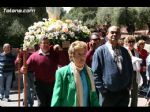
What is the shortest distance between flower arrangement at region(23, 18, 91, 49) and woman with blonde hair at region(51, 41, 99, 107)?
3.03m

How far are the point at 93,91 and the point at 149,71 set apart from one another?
4863 mm

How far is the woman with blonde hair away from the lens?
5.77 metres

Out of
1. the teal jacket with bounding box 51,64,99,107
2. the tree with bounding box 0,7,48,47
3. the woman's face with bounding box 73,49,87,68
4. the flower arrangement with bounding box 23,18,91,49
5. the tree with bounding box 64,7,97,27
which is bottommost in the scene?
the teal jacket with bounding box 51,64,99,107

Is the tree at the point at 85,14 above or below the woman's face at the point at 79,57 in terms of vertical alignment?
above

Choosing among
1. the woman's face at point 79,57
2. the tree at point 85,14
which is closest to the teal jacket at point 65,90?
the woman's face at point 79,57

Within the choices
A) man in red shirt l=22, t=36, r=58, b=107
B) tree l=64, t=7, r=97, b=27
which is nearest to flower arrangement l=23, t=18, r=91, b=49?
man in red shirt l=22, t=36, r=58, b=107

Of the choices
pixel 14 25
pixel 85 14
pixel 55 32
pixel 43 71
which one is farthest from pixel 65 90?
pixel 85 14

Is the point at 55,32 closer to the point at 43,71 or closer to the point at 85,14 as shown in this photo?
the point at 43,71

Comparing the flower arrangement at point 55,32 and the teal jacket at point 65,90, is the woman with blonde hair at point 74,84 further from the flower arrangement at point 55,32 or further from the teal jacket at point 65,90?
the flower arrangement at point 55,32

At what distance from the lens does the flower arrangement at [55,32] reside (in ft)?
29.2

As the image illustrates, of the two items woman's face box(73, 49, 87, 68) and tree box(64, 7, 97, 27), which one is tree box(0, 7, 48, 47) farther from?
tree box(64, 7, 97, 27)

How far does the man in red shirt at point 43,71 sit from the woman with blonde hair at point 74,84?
2.43m

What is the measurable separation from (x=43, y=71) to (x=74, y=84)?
8.38ft
